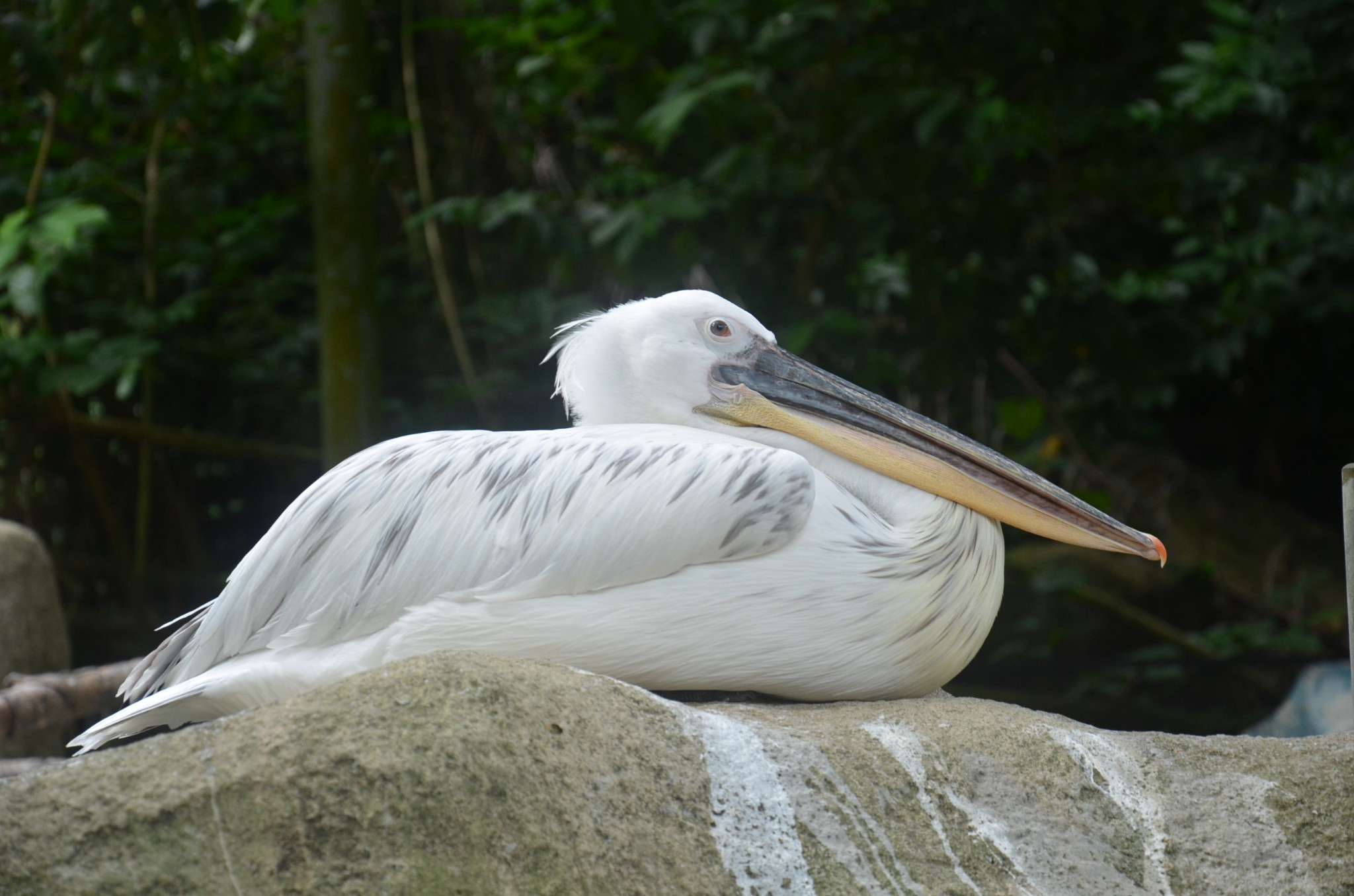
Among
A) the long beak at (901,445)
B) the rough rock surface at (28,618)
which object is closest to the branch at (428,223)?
the rough rock surface at (28,618)

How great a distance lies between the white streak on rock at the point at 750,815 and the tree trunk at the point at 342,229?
2.94 metres

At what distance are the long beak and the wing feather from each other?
0.99 feet

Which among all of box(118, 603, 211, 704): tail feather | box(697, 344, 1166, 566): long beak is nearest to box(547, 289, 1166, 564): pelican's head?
box(697, 344, 1166, 566): long beak

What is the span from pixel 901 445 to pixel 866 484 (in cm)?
10

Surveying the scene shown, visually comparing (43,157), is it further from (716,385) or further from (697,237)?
(716,385)

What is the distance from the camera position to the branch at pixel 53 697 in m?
3.05

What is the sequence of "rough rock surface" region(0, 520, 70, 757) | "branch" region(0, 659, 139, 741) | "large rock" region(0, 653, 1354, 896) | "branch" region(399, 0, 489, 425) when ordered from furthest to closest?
1. "branch" region(399, 0, 489, 425)
2. "rough rock surface" region(0, 520, 70, 757)
3. "branch" region(0, 659, 139, 741)
4. "large rock" region(0, 653, 1354, 896)

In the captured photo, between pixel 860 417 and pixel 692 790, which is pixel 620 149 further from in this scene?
pixel 692 790

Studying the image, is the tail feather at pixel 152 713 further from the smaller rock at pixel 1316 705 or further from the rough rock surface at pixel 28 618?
the smaller rock at pixel 1316 705

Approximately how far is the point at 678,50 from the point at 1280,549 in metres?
4.36

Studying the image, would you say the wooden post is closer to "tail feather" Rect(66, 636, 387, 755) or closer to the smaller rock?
"tail feather" Rect(66, 636, 387, 755)

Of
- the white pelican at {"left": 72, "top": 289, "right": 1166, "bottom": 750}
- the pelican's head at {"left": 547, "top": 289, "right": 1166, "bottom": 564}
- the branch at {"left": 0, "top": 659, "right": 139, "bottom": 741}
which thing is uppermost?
the pelican's head at {"left": 547, "top": 289, "right": 1166, "bottom": 564}

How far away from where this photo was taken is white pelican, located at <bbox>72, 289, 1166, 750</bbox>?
80.7 inches

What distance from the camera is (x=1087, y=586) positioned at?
20.0ft
